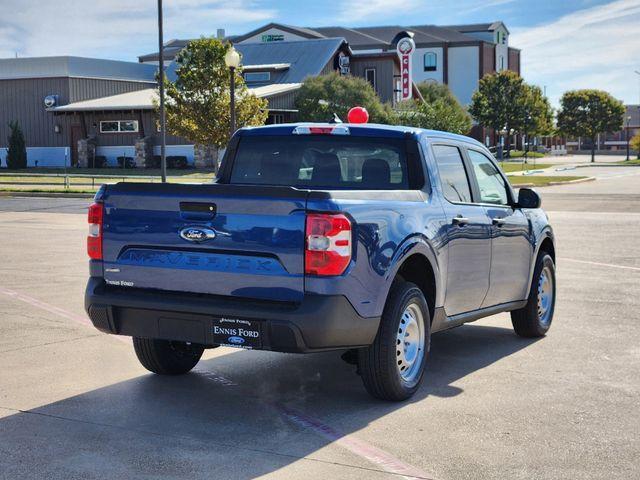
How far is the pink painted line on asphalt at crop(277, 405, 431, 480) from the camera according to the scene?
505 centimetres

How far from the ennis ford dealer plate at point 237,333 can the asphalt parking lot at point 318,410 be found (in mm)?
508

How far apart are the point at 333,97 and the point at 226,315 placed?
56878 mm

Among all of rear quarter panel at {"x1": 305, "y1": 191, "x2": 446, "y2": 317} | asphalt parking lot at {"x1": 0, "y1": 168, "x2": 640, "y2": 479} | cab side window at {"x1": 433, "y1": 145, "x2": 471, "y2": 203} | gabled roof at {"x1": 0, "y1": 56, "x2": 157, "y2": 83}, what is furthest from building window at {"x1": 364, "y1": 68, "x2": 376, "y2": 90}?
rear quarter panel at {"x1": 305, "y1": 191, "x2": 446, "y2": 317}

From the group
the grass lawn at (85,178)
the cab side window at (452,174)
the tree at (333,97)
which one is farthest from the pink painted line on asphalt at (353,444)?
the tree at (333,97)

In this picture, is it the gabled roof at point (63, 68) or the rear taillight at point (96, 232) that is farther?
the gabled roof at point (63, 68)

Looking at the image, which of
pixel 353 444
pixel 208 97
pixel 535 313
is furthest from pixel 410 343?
pixel 208 97

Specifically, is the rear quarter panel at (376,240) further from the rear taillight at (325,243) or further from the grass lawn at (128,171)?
the grass lawn at (128,171)

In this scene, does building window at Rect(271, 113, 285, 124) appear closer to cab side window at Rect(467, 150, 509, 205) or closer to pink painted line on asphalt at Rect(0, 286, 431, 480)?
cab side window at Rect(467, 150, 509, 205)

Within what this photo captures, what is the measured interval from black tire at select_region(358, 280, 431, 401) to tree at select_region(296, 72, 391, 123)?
5444 centimetres

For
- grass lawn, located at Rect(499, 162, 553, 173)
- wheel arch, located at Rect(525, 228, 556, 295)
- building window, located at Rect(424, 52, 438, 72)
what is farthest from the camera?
building window, located at Rect(424, 52, 438, 72)

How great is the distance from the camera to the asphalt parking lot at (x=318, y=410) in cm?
516

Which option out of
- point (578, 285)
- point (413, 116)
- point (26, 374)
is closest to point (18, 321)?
point (26, 374)

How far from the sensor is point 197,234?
19.7 feet

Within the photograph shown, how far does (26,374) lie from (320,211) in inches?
117
